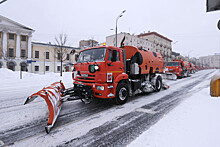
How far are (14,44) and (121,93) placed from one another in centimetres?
3609

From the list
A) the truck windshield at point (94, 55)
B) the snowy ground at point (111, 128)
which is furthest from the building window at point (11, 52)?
the truck windshield at point (94, 55)

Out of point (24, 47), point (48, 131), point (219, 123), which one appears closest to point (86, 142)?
point (48, 131)

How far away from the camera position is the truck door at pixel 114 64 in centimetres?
470

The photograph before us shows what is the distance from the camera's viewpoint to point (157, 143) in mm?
2486

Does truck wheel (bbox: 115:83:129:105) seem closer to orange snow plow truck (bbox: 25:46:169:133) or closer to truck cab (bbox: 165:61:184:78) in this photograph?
orange snow plow truck (bbox: 25:46:169:133)

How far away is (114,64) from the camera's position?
4953 millimetres

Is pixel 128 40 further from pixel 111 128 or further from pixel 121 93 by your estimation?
pixel 111 128

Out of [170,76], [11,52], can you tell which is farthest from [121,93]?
[11,52]

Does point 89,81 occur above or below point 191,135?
above

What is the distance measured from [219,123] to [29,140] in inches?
190

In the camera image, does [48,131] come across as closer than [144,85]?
Yes

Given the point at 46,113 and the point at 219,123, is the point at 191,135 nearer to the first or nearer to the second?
the point at 219,123

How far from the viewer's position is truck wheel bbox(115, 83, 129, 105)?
16.5ft

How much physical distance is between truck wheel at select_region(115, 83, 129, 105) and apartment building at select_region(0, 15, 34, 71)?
106 feet
